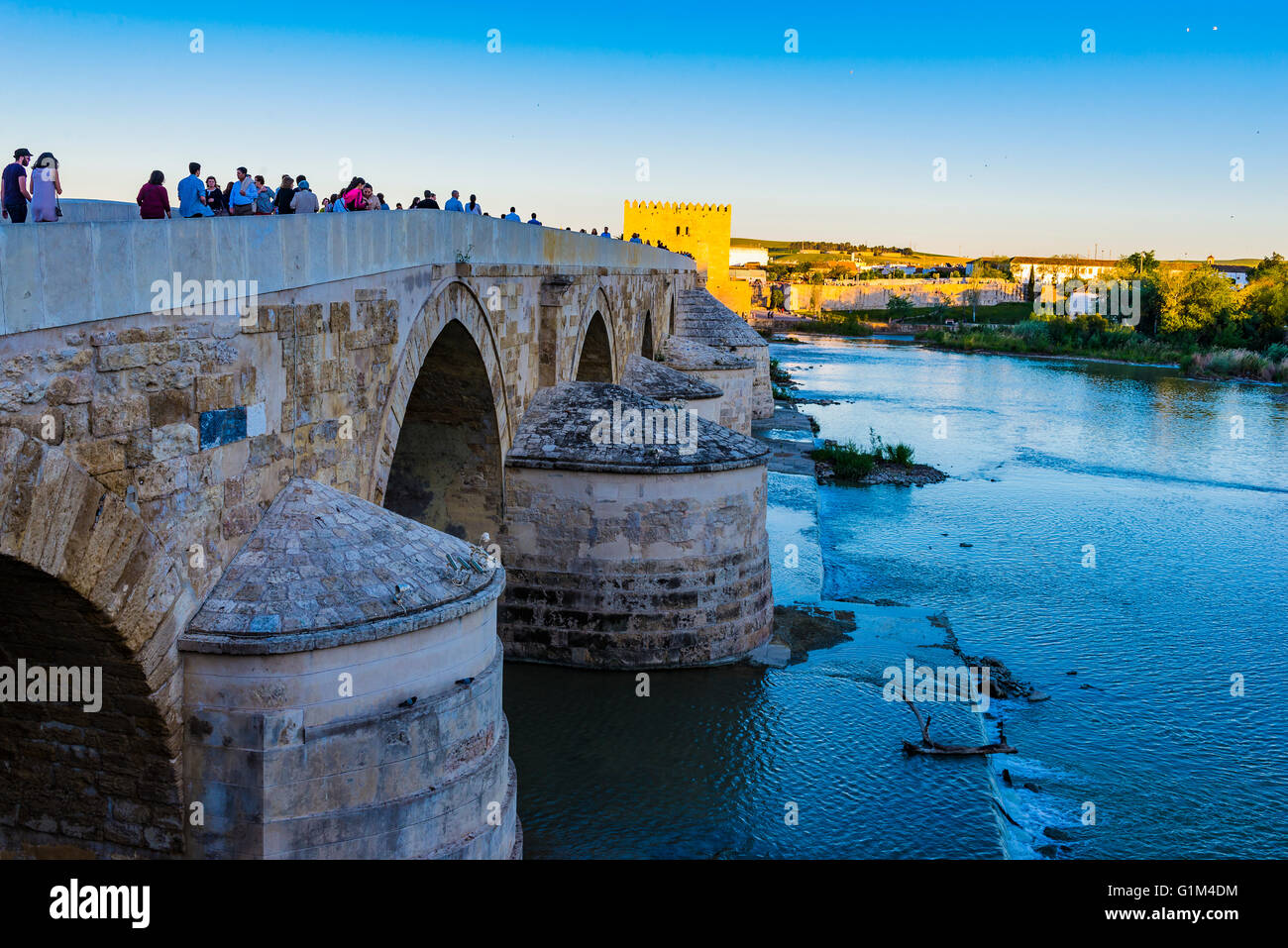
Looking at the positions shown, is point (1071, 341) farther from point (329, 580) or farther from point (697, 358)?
point (329, 580)

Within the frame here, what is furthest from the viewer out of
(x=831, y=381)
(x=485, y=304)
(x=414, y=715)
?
(x=831, y=381)

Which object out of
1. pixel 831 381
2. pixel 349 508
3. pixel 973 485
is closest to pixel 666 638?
pixel 349 508

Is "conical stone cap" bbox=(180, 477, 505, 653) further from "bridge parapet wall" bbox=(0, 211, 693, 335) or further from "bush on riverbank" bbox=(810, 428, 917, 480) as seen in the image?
"bush on riverbank" bbox=(810, 428, 917, 480)

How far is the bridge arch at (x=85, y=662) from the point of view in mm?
4512

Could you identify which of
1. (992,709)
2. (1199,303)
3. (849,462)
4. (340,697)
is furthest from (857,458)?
(1199,303)

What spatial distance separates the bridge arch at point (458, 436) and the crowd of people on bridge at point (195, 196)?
149 centimetres

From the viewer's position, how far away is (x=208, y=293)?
18.4 feet

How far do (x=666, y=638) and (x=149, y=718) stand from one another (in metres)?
6.79

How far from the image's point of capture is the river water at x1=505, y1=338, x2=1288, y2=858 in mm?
8859

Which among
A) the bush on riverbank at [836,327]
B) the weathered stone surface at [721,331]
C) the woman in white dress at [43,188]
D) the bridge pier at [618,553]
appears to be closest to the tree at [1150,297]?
the bush on riverbank at [836,327]

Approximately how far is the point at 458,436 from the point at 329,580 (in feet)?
18.6

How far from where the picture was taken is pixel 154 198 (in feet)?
24.8

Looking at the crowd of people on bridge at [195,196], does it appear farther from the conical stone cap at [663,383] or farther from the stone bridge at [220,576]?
the conical stone cap at [663,383]
